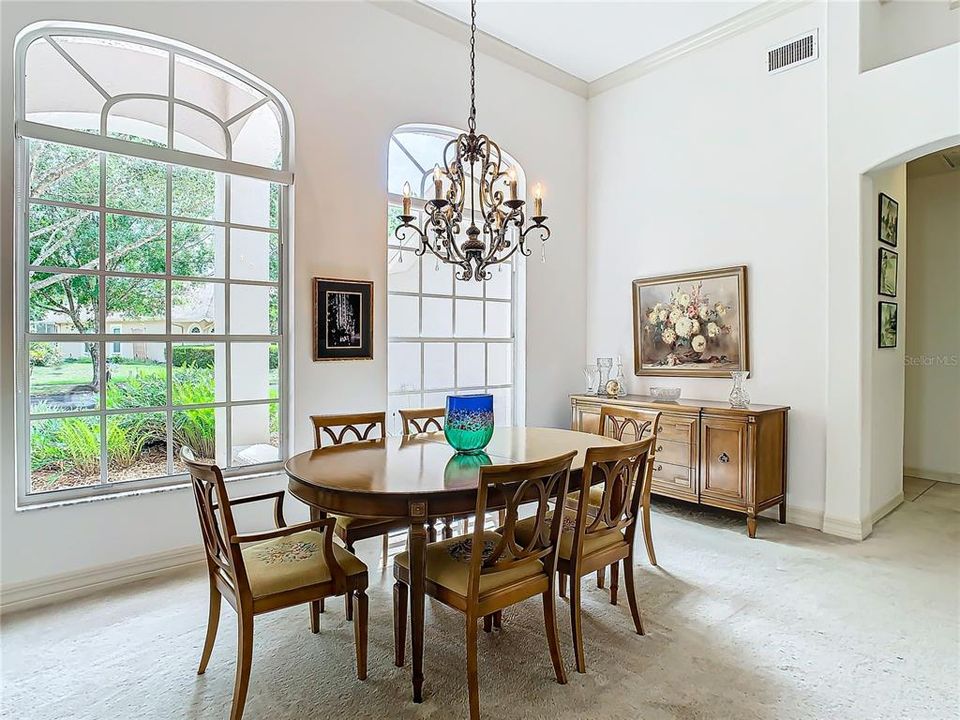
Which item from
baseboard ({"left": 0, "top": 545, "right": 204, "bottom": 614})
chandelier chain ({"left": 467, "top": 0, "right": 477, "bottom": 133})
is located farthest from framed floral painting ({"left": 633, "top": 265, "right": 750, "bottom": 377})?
baseboard ({"left": 0, "top": 545, "right": 204, "bottom": 614})

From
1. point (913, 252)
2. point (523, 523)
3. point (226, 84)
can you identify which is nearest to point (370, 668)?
point (523, 523)

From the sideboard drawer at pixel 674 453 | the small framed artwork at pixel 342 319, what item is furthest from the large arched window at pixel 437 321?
the sideboard drawer at pixel 674 453

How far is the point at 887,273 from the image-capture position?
4184 millimetres

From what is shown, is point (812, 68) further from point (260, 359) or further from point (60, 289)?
point (60, 289)

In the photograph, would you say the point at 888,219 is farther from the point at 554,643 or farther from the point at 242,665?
the point at 242,665

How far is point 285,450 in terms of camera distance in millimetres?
3809

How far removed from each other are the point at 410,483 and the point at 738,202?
12.2ft

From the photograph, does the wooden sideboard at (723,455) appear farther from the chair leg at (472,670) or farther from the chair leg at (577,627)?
the chair leg at (472,670)

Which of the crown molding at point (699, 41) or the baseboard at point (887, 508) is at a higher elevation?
the crown molding at point (699, 41)

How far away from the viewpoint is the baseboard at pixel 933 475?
5.38 m

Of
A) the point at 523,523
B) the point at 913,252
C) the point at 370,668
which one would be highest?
the point at 913,252

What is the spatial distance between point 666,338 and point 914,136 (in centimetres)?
215

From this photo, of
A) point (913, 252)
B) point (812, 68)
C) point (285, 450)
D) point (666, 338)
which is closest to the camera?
point (285, 450)

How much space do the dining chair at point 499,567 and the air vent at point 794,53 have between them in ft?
12.5
